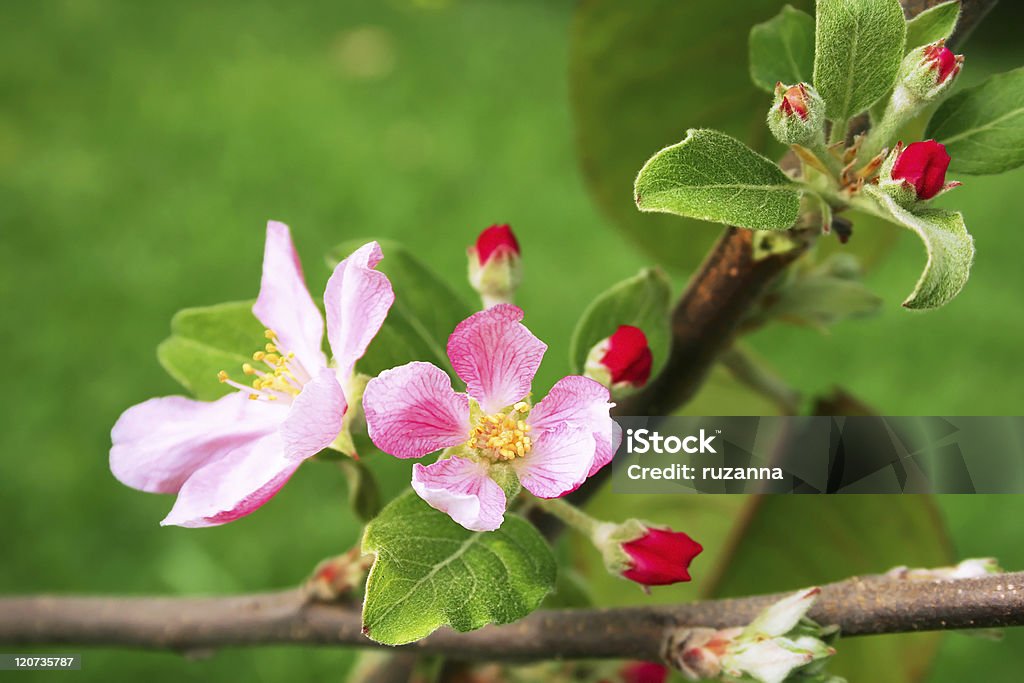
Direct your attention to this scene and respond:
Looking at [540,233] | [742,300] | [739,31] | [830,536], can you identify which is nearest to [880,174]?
[742,300]

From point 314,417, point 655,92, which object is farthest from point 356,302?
point 655,92

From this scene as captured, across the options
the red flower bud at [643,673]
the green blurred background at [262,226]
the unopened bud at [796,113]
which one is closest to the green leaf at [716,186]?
the unopened bud at [796,113]

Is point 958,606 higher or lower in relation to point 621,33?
lower

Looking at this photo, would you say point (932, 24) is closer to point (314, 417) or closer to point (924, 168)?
point (924, 168)

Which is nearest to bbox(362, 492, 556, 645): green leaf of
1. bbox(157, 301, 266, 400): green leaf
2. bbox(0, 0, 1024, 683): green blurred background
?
bbox(157, 301, 266, 400): green leaf

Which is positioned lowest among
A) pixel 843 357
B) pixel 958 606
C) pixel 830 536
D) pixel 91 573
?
pixel 91 573

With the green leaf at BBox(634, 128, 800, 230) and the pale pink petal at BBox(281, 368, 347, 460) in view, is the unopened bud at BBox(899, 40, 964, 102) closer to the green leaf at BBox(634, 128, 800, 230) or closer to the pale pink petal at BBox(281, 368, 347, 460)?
the green leaf at BBox(634, 128, 800, 230)

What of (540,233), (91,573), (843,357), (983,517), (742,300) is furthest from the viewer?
(540,233)

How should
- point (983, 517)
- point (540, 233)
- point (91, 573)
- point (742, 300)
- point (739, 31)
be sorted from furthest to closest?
1. point (540, 233)
2. point (983, 517)
3. point (91, 573)
4. point (739, 31)
5. point (742, 300)

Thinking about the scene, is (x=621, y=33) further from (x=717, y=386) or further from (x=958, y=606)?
(x=958, y=606)
